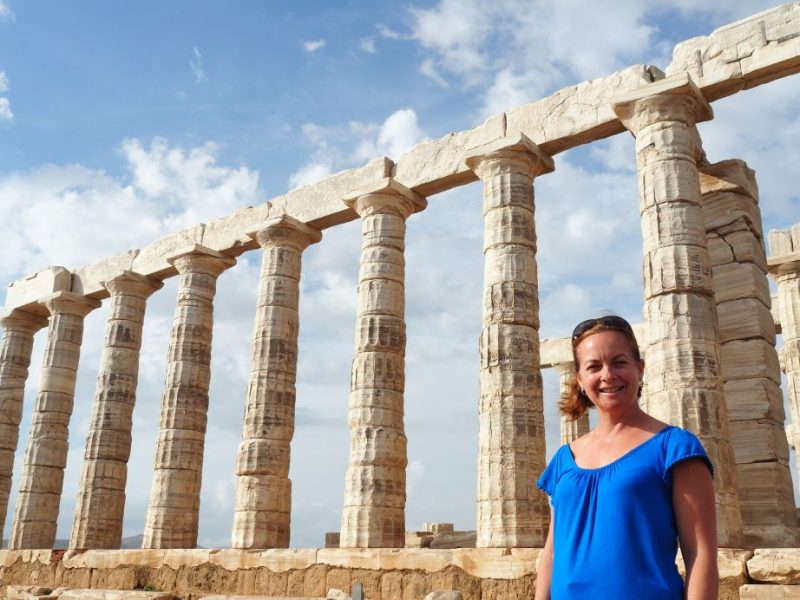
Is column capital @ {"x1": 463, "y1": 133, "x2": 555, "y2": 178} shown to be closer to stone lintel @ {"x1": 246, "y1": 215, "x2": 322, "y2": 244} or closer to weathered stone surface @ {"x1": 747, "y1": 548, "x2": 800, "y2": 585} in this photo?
stone lintel @ {"x1": 246, "y1": 215, "x2": 322, "y2": 244}

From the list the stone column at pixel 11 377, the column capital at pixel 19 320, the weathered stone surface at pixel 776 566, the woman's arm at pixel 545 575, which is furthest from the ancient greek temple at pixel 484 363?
the woman's arm at pixel 545 575

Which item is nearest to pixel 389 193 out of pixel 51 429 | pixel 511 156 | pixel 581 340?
pixel 511 156

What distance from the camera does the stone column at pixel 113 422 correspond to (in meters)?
19.5

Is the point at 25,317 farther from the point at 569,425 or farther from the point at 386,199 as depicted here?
the point at 569,425

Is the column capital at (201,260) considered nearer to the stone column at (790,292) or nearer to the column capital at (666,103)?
the column capital at (666,103)

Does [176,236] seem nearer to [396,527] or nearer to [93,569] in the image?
[93,569]

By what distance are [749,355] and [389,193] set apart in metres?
7.45

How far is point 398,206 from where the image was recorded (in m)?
16.6

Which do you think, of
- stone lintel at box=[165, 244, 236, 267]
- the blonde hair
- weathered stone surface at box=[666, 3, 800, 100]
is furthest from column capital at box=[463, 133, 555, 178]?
the blonde hair

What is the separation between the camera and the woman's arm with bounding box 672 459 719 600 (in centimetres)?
237

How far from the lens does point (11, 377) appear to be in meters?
23.7

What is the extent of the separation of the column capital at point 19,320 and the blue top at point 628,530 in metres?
24.8

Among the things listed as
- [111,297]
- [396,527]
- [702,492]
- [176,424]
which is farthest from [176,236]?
[702,492]

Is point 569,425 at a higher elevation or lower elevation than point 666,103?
lower
